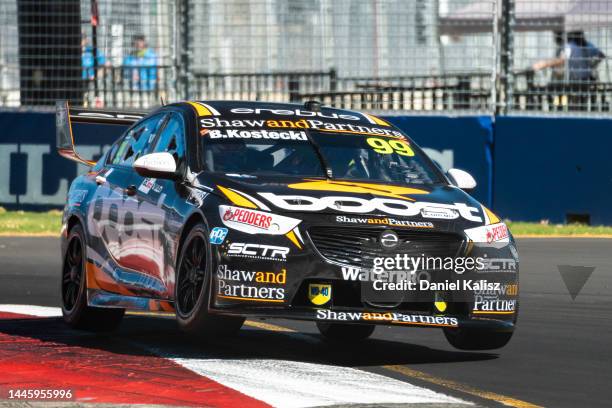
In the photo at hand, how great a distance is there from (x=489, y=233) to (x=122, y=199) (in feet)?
8.04

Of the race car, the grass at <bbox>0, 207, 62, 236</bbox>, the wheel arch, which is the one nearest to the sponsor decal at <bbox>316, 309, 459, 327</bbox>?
the race car

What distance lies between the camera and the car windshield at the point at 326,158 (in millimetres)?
9227

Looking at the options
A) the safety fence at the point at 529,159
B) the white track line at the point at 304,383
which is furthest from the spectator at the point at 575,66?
the white track line at the point at 304,383

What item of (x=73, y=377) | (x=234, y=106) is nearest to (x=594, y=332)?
(x=234, y=106)

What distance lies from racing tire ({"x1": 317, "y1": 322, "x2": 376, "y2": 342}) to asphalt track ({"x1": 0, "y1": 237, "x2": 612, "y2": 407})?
9cm

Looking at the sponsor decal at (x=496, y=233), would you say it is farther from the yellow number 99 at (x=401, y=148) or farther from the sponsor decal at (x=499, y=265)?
the yellow number 99 at (x=401, y=148)

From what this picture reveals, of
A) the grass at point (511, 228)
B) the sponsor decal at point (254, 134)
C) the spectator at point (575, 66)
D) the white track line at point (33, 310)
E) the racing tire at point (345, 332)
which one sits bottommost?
the grass at point (511, 228)

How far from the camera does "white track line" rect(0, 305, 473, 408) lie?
7.11m

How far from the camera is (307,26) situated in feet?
63.8

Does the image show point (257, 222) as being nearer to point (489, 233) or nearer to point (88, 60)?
point (489, 233)

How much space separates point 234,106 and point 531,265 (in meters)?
5.67

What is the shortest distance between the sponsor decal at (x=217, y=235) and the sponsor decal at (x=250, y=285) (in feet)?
0.46

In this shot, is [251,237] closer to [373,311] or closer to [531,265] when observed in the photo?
[373,311]

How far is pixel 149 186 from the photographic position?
31.1ft
